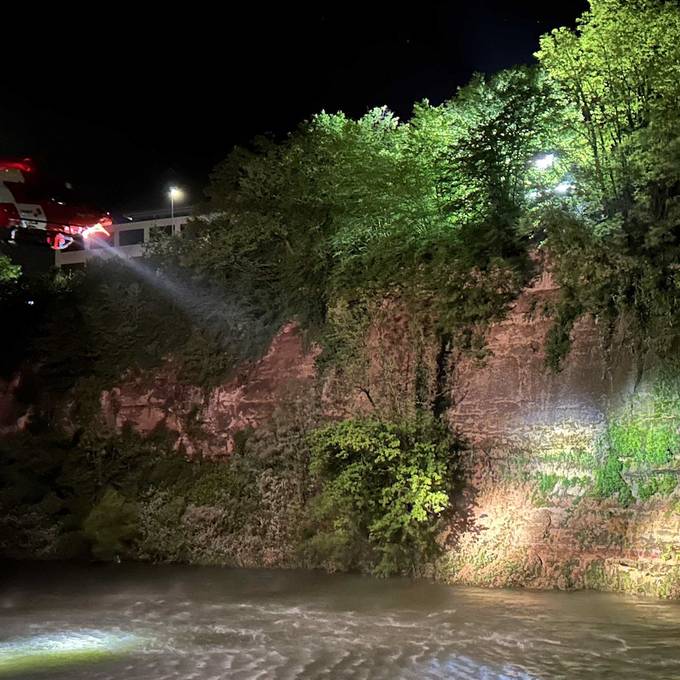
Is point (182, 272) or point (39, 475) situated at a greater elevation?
point (182, 272)

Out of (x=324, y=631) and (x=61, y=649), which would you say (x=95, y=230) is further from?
(x=324, y=631)

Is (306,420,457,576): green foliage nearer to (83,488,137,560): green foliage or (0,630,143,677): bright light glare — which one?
(83,488,137,560): green foliage

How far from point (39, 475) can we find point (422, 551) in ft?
41.7

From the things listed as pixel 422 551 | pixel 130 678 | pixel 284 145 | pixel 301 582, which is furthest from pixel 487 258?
pixel 130 678

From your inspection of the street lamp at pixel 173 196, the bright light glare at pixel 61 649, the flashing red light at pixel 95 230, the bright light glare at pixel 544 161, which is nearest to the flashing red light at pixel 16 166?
the flashing red light at pixel 95 230

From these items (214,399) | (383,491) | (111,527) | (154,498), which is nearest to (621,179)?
(383,491)

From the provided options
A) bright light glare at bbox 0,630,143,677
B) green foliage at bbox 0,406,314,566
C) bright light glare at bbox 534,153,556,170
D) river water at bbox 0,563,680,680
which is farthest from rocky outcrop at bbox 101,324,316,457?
bright light glare at bbox 0,630,143,677

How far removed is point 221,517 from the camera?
64.0 ft

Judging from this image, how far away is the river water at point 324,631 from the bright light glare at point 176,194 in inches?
1404

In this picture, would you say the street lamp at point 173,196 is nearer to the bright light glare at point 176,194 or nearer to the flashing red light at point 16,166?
the bright light glare at point 176,194

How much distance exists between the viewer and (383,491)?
16.0m

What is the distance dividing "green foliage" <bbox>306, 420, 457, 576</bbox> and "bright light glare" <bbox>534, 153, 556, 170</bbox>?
23.5ft

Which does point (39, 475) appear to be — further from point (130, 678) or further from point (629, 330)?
point (629, 330)

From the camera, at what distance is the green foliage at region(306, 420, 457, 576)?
15820 mm
